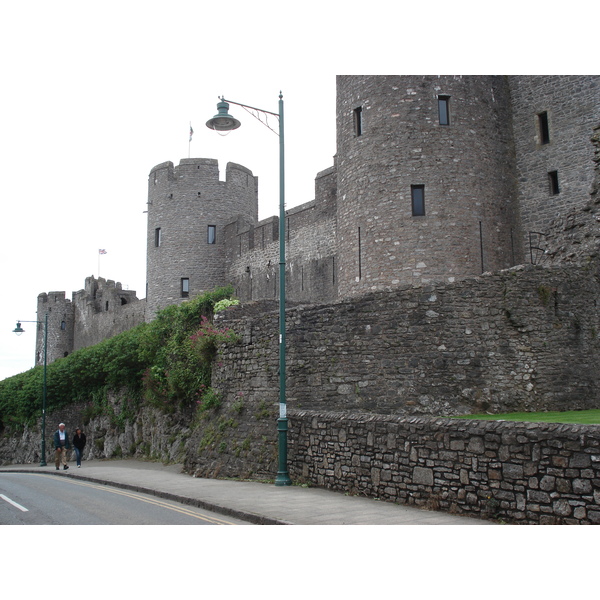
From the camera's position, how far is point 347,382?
13062 mm

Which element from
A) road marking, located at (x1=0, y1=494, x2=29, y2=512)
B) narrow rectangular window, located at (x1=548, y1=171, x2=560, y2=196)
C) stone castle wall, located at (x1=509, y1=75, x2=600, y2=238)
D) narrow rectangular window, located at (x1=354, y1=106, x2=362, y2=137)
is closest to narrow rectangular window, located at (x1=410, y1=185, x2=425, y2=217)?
narrow rectangular window, located at (x1=354, y1=106, x2=362, y2=137)

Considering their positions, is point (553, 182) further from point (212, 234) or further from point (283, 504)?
point (212, 234)

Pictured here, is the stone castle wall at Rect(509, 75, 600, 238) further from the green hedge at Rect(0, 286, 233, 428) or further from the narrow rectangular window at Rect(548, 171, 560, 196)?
the green hedge at Rect(0, 286, 233, 428)

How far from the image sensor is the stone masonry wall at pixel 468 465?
6.74 meters

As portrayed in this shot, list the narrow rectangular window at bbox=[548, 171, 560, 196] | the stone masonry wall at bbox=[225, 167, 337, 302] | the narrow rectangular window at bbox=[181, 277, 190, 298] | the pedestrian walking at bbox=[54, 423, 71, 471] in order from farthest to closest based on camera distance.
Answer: the narrow rectangular window at bbox=[181, 277, 190, 298]
the stone masonry wall at bbox=[225, 167, 337, 302]
the pedestrian walking at bbox=[54, 423, 71, 471]
the narrow rectangular window at bbox=[548, 171, 560, 196]

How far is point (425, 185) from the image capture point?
59.2 feet

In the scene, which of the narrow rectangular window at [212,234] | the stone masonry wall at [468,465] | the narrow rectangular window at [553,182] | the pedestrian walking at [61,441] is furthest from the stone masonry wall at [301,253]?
the stone masonry wall at [468,465]

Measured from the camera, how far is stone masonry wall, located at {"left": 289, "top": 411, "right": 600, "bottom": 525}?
6738 mm

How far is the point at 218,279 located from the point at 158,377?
41.9 feet

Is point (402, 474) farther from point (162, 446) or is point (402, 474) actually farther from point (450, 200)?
point (162, 446)

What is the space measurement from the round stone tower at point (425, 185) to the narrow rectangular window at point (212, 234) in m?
15.6

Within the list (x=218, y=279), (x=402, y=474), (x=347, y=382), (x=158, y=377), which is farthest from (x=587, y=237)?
(x=218, y=279)

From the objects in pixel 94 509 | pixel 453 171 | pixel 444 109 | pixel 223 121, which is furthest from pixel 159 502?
pixel 444 109

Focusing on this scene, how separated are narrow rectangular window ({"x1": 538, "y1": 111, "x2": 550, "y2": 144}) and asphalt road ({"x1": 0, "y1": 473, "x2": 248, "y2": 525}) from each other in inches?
591
